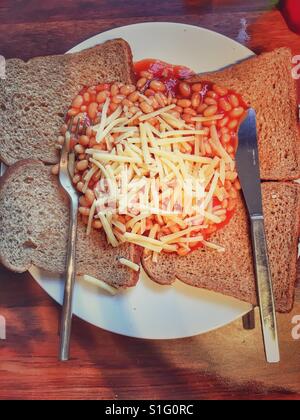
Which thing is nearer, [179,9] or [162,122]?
[162,122]

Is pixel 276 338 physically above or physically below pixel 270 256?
below

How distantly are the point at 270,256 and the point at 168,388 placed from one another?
49 cm

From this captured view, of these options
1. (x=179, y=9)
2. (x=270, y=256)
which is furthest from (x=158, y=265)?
(x=179, y=9)

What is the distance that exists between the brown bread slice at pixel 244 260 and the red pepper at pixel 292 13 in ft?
1.62

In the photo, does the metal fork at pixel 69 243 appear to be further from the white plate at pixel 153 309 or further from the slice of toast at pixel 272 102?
the slice of toast at pixel 272 102

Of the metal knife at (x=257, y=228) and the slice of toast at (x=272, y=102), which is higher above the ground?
the slice of toast at (x=272, y=102)

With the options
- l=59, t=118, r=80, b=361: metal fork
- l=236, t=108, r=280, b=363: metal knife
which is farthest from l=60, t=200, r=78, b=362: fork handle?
l=236, t=108, r=280, b=363: metal knife

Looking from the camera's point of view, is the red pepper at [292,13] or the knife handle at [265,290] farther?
the red pepper at [292,13]

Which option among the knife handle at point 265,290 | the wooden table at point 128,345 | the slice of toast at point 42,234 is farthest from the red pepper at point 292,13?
the slice of toast at point 42,234

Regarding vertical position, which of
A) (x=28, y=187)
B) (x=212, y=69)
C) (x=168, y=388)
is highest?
(x=212, y=69)

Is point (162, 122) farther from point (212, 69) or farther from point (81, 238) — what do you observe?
point (81, 238)

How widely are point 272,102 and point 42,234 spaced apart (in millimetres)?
790

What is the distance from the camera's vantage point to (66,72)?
1583 millimetres

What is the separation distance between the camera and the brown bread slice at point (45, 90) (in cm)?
155
